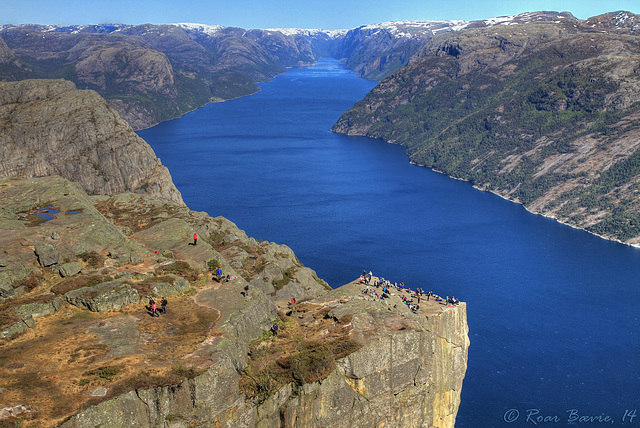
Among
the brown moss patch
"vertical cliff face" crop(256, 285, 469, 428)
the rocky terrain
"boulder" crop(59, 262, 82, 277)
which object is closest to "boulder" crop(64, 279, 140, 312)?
the rocky terrain

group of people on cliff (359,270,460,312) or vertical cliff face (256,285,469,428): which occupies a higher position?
vertical cliff face (256,285,469,428)

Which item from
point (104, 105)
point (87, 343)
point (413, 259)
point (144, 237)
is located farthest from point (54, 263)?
point (413, 259)

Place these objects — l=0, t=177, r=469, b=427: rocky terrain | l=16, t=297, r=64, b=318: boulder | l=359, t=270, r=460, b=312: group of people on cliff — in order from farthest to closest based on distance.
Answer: l=359, t=270, r=460, b=312: group of people on cliff
l=16, t=297, r=64, b=318: boulder
l=0, t=177, r=469, b=427: rocky terrain

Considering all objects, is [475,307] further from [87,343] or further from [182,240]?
[87,343]

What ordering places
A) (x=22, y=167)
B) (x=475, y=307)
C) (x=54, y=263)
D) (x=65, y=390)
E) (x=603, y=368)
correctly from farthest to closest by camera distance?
(x=475, y=307) → (x=22, y=167) → (x=603, y=368) → (x=54, y=263) → (x=65, y=390)

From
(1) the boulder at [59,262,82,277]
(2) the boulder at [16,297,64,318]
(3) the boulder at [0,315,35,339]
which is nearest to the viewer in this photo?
(3) the boulder at [0,315,35,339]

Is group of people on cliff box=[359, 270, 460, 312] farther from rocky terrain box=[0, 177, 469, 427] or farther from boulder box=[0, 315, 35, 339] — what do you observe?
boulder box=[0, 315, 35, 339]
